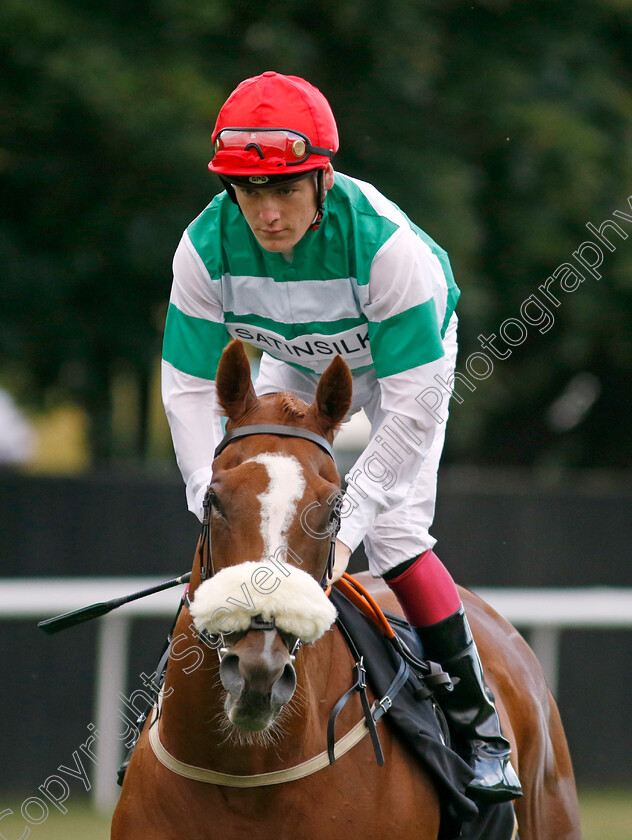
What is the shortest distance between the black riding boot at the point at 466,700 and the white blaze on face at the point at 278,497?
1.07 m

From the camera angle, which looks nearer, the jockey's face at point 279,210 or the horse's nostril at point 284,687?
the horse's nostril at point 284,687

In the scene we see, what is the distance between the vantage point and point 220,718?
2840 millimetres

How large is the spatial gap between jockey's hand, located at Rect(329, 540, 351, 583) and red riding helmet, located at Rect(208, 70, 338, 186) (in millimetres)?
960

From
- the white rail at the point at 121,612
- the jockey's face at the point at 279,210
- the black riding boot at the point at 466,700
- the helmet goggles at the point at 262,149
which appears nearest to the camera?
the helmet goggles at the point at 262,149

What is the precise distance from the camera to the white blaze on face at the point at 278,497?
8.52 feet

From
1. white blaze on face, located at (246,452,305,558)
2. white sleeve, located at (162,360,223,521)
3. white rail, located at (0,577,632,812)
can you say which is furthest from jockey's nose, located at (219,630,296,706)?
white rail, located at (0,577,632,812)

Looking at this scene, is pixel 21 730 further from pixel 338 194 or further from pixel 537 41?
pixel 537 41

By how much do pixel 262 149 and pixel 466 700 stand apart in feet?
5.71

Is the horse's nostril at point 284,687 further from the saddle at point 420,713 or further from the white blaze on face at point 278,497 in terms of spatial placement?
the saddle at point 420,713

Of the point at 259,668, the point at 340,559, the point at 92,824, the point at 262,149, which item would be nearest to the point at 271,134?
the point at 262,149

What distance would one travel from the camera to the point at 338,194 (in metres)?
3.33

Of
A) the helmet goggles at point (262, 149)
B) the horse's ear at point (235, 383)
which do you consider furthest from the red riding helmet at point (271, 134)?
the horse's ear at point (235, 383)

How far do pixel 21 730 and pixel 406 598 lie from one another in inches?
151

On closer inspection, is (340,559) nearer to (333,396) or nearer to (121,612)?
(333,396)
